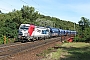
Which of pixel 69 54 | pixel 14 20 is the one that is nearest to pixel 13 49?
pixel 69 54

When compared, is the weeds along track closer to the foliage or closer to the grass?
the grass

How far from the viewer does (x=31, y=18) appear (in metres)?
88.7

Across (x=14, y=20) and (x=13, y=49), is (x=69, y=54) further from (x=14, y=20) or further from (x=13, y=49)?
(x=14, y=20)

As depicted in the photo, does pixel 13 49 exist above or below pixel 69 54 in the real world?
above

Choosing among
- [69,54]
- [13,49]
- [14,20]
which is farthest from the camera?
[14,20]

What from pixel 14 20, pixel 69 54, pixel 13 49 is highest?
pixel 14 20

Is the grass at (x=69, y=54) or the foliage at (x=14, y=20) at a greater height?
the foliage at (x=14, y=20)

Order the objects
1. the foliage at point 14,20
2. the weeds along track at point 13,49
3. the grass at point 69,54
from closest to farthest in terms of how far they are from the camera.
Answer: the grass at point 69,54 < the weeds along track at point 13,49 < the foliage at point 14,20

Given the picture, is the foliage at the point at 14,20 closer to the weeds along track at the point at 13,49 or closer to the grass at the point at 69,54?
the weeds along track at the point at 13,49

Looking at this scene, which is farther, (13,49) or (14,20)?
(14,20)

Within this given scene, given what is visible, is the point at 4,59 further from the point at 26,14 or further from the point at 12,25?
the point at 26,14

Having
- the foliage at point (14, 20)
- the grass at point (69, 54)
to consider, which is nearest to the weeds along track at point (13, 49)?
the grass at point (69, 54)

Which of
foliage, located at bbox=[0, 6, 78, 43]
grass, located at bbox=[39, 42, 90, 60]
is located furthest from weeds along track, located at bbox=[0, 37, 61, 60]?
foliage, located at bbox=[0, 6, 78, 43]

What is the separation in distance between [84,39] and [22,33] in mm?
11945
